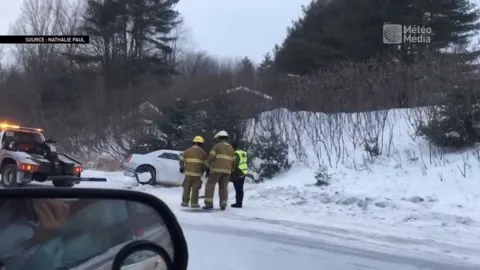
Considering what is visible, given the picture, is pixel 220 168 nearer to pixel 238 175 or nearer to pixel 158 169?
pixel 238 175

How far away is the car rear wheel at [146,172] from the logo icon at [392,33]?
16.1 metres

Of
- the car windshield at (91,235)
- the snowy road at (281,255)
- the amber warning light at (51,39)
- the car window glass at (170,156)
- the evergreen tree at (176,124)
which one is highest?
the amber warning light at (51,39)

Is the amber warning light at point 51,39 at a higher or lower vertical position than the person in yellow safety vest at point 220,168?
higher

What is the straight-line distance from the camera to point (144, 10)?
4806 centimetres

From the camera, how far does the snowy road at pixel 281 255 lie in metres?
8.43

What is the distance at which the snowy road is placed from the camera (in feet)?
27.7

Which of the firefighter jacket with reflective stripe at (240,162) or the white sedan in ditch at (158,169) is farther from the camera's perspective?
the white sedan in ditch at (158,169)

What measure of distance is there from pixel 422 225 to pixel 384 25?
2098 centimetres

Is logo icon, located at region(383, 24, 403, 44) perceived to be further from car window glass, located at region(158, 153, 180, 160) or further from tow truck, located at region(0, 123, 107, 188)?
tow truck, located at region(0, 123, 107, 188)

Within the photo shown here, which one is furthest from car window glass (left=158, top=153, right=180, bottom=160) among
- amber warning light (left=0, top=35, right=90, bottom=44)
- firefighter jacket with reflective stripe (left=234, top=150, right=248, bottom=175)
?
amber warning light (left=0, top=35, right=90, bottom=44)

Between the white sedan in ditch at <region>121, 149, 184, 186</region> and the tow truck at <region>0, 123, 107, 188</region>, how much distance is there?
1852mm

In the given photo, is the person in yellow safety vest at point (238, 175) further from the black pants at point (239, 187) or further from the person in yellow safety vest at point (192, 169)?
the person in yellow safety vest at point (192, 169)

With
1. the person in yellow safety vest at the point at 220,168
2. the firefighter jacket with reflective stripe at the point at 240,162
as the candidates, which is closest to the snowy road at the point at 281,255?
the person in yellow safety vest at the point at 220,168

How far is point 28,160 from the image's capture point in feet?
62.1
